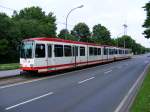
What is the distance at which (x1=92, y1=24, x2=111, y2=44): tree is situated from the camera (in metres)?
120

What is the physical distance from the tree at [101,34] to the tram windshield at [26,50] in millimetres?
92843

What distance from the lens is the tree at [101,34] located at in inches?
4716

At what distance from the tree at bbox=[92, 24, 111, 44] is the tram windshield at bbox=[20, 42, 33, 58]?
305 ft

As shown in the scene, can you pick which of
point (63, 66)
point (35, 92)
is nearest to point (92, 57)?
point (63, 66)

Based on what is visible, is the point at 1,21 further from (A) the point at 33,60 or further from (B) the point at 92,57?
(A) the point at 33,60

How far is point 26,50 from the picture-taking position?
24.5m

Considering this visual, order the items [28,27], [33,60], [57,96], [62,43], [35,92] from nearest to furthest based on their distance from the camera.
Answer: [57,96] < [35,92] < [33,60] < [62,43] < [28,27]

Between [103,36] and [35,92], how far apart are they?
108m

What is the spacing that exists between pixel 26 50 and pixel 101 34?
322 feet

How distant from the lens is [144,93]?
1436 cm

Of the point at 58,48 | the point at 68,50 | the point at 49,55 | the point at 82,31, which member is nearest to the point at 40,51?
the point at 49,55

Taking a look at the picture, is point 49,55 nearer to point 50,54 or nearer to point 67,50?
point 50,54

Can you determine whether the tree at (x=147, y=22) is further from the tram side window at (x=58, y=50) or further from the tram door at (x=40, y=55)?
the tram door at (x=40, y=55)

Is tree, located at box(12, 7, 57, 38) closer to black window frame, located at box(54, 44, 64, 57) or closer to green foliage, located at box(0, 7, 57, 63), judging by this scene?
green foliage, located at box(0, 7, 57, 63)
